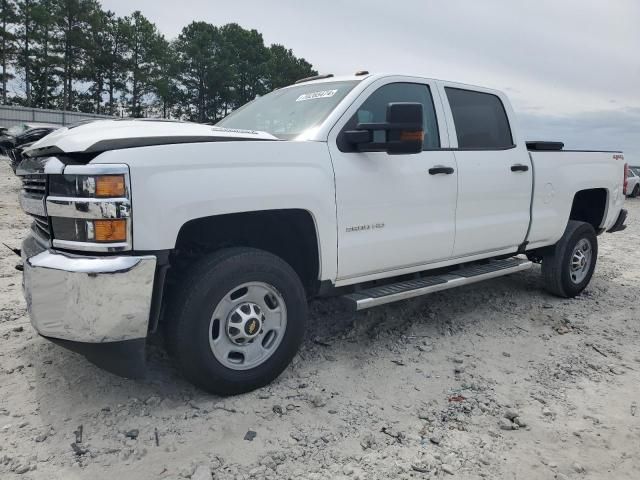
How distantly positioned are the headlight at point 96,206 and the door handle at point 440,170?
2.15m

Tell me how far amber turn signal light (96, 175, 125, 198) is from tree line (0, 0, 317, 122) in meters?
39.3

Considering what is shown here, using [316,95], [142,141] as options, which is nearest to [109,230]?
[142,141]

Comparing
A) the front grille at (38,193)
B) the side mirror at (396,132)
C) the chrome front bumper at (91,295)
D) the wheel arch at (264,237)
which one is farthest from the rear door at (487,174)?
the front grille at (38,193)

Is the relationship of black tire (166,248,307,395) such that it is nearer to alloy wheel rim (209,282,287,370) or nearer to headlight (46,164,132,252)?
alloy wheel rim (209,282,287,370)

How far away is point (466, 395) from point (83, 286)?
7.54ft

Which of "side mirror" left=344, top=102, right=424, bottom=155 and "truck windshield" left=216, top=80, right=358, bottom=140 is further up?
"truck windshield" left=216, top=80, right=358, bottom=140

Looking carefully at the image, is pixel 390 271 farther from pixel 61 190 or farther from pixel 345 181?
pixel 61 190

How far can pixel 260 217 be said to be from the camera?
3309mm

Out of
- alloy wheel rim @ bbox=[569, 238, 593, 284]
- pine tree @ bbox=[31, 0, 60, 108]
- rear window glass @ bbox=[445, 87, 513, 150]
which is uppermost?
pine tree @ bbox=[31, 0, 60, 108]

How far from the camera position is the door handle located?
12.6 ft

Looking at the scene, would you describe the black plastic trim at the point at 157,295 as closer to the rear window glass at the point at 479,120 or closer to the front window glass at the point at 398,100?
the front window glass at the point at 398,100

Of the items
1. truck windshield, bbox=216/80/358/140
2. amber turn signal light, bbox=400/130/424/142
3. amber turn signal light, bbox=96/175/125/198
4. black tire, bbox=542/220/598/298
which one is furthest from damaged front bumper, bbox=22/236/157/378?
black tire, bbox=542/220/598/298

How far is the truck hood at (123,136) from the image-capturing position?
2664mm

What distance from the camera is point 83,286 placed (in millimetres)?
2545
